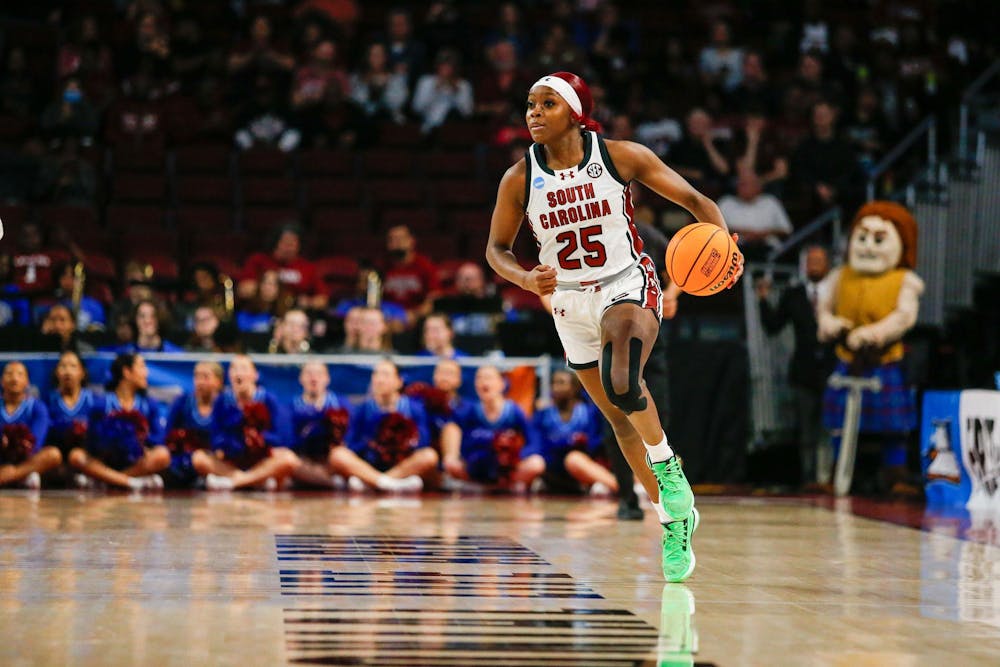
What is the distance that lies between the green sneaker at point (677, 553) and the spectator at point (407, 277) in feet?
23.0

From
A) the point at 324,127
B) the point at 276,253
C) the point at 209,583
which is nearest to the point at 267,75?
the point at 324,127

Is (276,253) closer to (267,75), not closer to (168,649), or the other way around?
(267,75)

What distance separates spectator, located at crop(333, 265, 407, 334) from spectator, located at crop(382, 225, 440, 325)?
11 cm

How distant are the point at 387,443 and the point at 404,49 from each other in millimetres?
6581

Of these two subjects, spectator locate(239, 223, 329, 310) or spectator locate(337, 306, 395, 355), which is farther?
spectator locate(239, 223, 329, 310)

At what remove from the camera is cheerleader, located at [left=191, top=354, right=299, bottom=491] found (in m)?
10.3

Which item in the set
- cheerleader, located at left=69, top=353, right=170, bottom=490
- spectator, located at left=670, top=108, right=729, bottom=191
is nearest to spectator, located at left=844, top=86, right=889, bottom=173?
spectator, located at left=670, top=108, right=729, bottom=191

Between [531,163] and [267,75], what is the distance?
9.71m

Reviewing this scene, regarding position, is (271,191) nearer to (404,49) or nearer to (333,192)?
(333,192)

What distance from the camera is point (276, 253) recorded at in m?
12.6

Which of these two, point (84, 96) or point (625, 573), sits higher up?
point (84, 96)

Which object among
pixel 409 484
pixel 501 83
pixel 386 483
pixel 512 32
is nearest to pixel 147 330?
pixel 386 483

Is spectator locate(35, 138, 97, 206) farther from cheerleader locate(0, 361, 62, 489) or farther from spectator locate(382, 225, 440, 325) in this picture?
cheerleader locate(0, 361, 62, 489)

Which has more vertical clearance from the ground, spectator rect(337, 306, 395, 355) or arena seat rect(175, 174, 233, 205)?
arena seat rect(175, 174, 233, 205)
